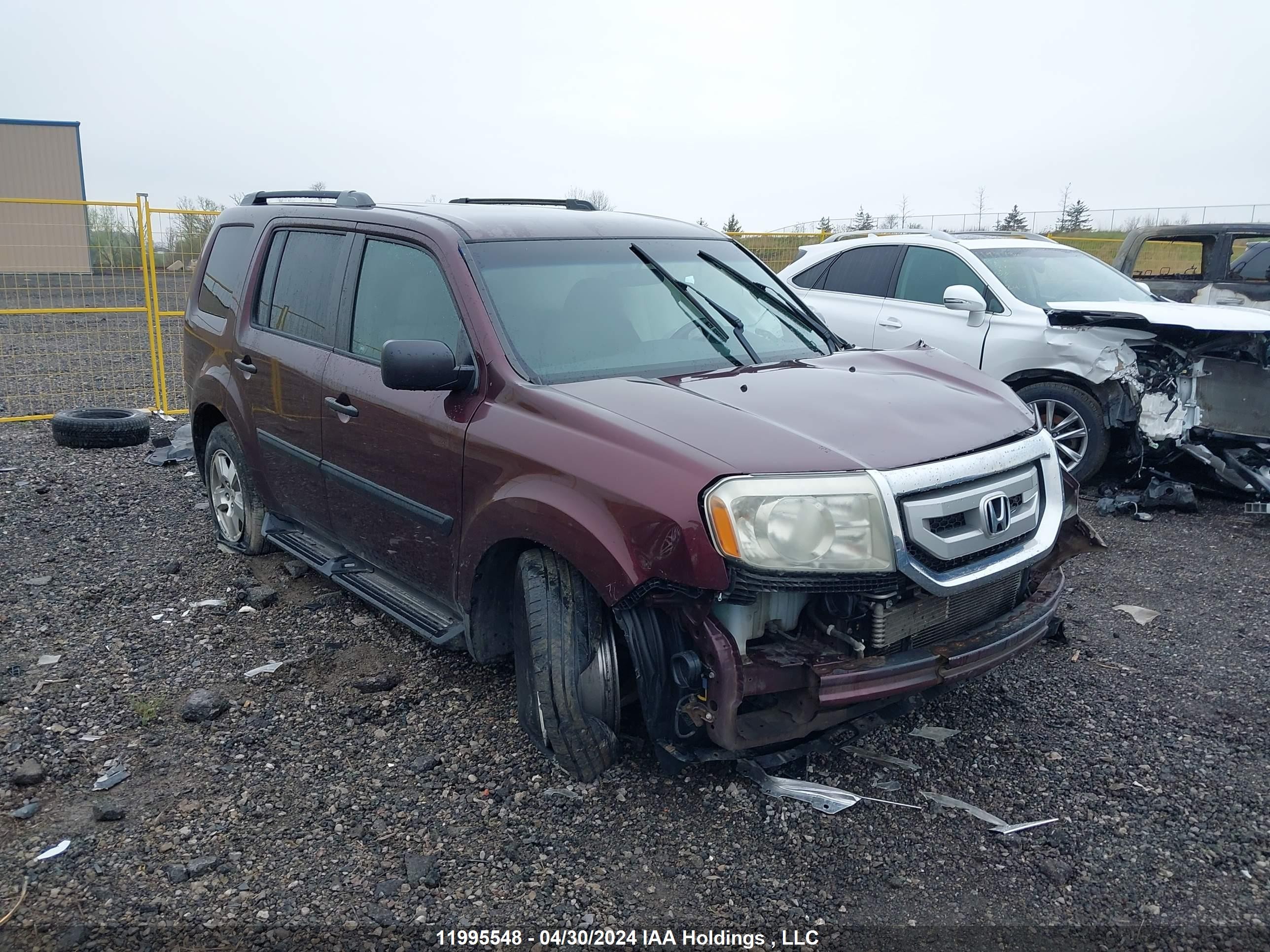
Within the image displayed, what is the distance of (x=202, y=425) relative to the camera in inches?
222

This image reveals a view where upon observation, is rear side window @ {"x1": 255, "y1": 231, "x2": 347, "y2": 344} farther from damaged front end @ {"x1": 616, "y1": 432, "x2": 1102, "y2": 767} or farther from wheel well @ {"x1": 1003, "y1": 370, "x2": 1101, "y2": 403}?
wheel well @ {"x1": 1003, "y1": 370, "x2": 1101, "y2": 403}

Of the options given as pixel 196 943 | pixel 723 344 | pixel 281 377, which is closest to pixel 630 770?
pixel 196 943

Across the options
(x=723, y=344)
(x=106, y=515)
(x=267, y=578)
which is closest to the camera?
(x=723, y=344)

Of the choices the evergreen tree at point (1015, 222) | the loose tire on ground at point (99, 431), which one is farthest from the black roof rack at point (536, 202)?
the evergreen tree at point (1015, 222)

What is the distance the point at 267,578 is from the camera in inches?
209

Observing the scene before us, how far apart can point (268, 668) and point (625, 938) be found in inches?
89.3

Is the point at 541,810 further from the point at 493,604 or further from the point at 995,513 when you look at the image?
the point at 995,513

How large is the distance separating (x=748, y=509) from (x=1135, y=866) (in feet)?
5.12

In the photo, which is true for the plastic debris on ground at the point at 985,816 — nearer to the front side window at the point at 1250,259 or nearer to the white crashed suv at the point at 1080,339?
→ the white crashed suv at the point at 1080,339

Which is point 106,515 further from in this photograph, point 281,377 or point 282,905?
point 282,905

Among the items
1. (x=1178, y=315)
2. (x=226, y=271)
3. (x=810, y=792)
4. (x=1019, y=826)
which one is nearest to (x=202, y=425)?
(x=226, y=271)

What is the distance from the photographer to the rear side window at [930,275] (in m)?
7.66

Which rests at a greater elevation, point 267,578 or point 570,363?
point 570,363

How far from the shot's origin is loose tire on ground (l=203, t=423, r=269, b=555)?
522 cm
